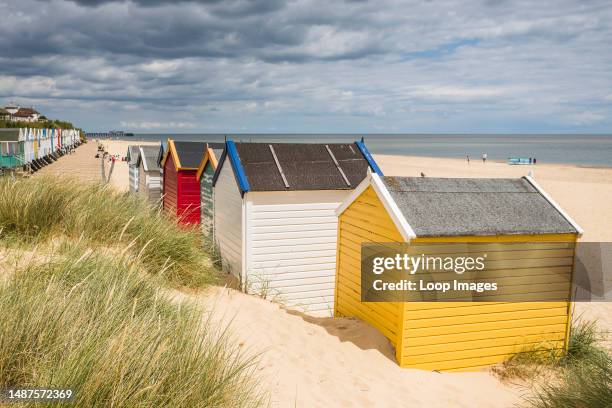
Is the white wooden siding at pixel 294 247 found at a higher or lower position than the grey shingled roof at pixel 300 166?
lower

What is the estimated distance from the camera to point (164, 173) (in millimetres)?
16578

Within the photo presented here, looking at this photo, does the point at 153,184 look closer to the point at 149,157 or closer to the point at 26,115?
the point at 149,157

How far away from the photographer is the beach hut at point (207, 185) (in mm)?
12398

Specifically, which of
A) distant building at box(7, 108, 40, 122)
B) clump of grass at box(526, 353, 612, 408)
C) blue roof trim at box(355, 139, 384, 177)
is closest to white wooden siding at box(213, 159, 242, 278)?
blue roof trim at box(355, 139, 384, 177)

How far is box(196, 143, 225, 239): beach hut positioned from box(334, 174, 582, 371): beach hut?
18.5 feet

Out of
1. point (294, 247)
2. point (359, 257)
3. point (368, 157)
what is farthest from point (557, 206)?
point (294, 247)

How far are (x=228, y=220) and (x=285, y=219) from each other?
1551 millimetres

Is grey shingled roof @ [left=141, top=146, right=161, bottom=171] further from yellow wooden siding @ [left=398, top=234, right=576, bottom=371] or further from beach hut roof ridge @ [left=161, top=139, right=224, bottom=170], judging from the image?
yellow wooden siding @ [left=398, top=234, right=576, bottom=371]

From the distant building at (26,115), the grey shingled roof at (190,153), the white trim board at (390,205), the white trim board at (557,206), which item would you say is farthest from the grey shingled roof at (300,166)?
the distant building at (26,115)

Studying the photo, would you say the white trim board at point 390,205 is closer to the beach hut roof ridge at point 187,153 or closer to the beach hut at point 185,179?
the beach hut roof ridge at point 187,153

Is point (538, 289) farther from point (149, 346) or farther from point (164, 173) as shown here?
point (164, 173)

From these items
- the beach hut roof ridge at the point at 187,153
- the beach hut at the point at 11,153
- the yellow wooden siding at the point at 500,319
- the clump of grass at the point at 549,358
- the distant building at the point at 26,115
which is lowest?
the clump of grass at the point at 549,358

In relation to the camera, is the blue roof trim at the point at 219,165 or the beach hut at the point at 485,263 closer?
the beach hut at the point at 485,263

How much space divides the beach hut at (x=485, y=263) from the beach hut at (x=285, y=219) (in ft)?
9.06
